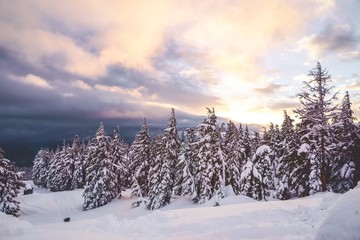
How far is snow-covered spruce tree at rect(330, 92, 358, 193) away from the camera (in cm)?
3244

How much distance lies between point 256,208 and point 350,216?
11056 mm

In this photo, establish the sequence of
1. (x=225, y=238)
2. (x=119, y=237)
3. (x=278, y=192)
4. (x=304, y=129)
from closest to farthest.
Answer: (x=225, y=238) < (x=119, y=237) < (x=304, y=129) < (x=278, y=192)

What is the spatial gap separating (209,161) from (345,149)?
1588cm

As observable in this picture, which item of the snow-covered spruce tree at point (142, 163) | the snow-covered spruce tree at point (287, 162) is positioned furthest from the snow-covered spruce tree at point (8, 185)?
the snow-covered spruce tree at point (287, 162)

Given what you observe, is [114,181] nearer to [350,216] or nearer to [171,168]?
[171,168]

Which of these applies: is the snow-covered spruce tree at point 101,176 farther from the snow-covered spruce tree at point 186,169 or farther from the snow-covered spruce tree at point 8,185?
the snow-covered spruce tree at point 186,169

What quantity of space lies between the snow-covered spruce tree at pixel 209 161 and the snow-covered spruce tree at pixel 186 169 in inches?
111

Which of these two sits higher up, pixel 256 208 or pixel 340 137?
pixel 340 137

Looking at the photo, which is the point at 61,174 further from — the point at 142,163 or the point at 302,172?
the point at 302,172

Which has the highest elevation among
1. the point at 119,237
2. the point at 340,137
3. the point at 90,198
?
the point at 340,137

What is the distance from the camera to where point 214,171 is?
4084 centimetres

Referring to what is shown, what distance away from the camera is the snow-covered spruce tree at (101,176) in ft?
177

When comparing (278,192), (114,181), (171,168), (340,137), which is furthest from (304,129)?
(114,181)

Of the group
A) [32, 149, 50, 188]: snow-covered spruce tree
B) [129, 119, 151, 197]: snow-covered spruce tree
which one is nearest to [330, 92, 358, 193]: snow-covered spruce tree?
[129, 119, 151, 197]: snow-covered spruce tree
